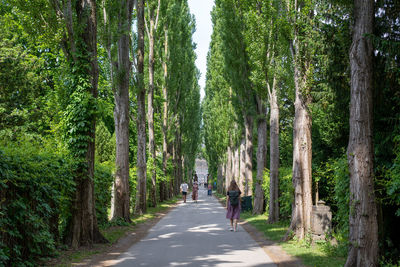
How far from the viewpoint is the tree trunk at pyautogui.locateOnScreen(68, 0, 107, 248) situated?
1030 cm

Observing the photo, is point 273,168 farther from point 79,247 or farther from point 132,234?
point 79,247

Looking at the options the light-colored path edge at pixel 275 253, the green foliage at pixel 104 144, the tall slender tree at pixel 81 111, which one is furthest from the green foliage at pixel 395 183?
the green foliage at pixel 104 144

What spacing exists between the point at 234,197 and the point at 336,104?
6296 mm

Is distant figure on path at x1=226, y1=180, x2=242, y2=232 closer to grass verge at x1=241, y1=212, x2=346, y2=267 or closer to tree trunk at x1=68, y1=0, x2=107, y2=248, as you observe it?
grass verge at x1=241, y1=212, x2=346, y2=267

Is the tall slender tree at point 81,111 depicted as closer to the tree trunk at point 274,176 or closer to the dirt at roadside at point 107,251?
the dirt at roadside at point 107,251

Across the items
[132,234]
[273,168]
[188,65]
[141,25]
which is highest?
[188,65]

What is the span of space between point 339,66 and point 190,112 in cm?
3780

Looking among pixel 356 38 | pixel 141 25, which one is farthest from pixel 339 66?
pixel 141 25

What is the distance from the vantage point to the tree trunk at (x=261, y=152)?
65.1ft

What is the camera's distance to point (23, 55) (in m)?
26.9

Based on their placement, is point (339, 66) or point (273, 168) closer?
point (339, 66)

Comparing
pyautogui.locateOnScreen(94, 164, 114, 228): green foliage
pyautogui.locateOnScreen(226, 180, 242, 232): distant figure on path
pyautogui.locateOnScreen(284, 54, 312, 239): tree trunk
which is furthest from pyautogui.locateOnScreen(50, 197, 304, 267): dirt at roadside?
pyautogui.locateOnScreen(94, 164, 114, 228): green foliage

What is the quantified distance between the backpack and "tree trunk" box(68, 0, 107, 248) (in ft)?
18.2

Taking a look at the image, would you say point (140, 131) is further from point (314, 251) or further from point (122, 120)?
point (314, 251)
